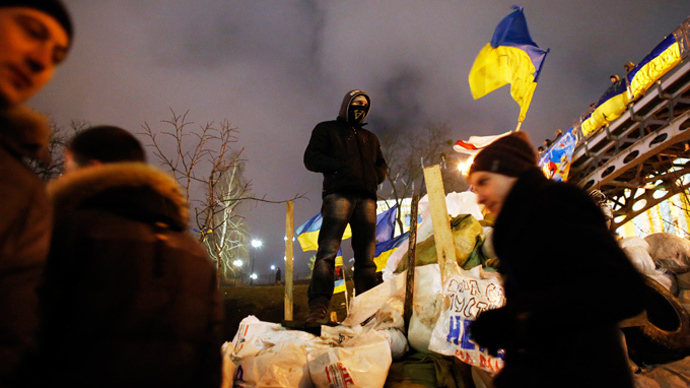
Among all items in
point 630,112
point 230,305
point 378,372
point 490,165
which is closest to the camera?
point 490,165

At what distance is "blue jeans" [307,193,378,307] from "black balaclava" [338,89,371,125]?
943 millimetres

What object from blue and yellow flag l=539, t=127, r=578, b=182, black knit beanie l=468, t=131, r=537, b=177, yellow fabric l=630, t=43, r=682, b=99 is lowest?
black knit beanie l=468, t=131, r=537, b=177

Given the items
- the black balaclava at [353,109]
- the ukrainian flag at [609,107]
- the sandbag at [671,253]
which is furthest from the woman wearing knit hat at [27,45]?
the ukrainian flag at [609,107]

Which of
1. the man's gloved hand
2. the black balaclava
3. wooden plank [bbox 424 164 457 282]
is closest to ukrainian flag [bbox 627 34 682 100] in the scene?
wooden plank [bbox 424 164 457 282]

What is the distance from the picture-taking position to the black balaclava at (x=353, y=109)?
4.17 metres

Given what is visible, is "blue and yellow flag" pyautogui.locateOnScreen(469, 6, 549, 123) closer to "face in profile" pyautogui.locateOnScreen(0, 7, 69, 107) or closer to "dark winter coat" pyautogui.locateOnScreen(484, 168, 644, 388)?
"dark winter coat" pyautogui.locateOnScreen(484, 168, 644, 388)

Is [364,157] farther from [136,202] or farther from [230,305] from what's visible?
[230,305]

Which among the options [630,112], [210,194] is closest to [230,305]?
[210,194]

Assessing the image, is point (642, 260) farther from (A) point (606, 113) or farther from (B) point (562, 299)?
(A) point (606, 113)

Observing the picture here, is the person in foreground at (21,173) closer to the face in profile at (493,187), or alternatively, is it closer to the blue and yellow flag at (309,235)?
the face in profile at (493,187)

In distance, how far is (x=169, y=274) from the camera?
110 cm

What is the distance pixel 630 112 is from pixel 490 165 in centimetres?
1564

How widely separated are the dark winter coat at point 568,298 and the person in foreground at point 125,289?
3.40 ft

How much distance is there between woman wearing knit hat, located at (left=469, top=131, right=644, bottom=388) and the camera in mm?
1095
